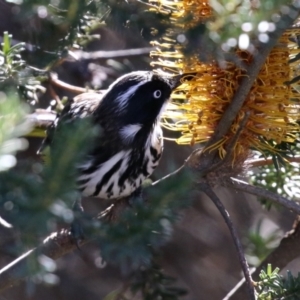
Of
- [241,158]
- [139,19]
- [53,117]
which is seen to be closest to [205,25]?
[139,19]

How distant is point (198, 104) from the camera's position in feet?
6.15

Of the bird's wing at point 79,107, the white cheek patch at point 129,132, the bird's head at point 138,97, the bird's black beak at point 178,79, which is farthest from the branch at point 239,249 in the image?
the bird's wing at point 79,107

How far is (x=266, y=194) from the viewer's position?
1.81 metres

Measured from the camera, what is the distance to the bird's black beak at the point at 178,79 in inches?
74.0

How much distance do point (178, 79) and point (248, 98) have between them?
0.92 ft

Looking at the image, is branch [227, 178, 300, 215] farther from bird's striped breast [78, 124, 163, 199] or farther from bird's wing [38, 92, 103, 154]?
bird's wing [38, 92, 103, 154]

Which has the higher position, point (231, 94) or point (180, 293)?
point (231, 94)

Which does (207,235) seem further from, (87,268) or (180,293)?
(180,293)

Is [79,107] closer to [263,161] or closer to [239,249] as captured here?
[263,161]

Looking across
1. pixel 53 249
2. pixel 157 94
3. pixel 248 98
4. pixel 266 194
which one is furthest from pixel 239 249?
pixel 157 94

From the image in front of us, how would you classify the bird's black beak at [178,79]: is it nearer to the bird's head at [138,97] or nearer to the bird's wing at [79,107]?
the bird's head at [138,97]

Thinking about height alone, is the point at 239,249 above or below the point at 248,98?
below

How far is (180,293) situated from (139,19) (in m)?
1.15

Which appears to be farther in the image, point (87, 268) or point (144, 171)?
point (87, 268)
